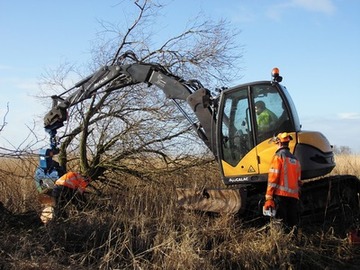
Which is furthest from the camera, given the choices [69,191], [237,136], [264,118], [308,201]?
[308,201]

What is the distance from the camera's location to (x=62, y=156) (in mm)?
11477

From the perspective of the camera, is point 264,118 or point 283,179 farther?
point 264,118

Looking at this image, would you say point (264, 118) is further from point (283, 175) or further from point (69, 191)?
point (69, 191)

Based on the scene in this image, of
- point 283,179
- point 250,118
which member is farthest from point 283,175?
point 250,118

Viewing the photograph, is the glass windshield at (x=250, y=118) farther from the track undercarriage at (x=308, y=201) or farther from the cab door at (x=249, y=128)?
the track undercarriage at (x=308, y=201)

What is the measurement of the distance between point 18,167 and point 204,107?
11.2 feet

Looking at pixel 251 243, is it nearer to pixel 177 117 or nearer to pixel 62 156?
pixel 177 117

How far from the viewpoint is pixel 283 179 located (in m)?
7.08

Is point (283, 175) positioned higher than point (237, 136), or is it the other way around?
point (237, 136)

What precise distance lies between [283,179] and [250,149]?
93cm

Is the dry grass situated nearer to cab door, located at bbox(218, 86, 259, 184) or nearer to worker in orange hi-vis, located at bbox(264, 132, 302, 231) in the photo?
worker in orange hi-vis, located at bbox(264, 132, 302, 231)

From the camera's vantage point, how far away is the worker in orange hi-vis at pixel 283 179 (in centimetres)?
704

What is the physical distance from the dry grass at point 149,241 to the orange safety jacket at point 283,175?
0.52 meters

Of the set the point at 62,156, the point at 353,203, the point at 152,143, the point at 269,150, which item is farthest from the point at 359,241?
the point at 62,156
